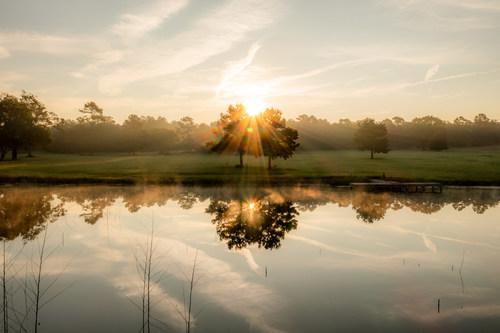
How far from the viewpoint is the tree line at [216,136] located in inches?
2835

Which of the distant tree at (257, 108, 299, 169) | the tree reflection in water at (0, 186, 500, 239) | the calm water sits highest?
the distant tree at (257, 108, 299, 169)

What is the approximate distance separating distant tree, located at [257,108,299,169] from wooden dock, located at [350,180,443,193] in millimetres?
19700

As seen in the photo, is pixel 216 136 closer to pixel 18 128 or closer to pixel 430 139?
pixel 18 128

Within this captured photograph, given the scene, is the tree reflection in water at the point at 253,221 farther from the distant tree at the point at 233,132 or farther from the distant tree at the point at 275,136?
the distant tree at the point at 233,132

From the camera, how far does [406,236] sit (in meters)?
24.8

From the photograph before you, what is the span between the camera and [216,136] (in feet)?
261

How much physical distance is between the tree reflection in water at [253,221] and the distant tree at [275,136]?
30.5m

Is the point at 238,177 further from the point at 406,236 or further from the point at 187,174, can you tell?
the point at 406,236

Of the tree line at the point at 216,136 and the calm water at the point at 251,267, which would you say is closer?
the calm water at the point at 251,267

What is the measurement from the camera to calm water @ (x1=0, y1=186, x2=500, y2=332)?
12812mm

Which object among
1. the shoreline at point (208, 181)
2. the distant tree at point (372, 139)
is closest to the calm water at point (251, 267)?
the shoreline at point (208, 181)

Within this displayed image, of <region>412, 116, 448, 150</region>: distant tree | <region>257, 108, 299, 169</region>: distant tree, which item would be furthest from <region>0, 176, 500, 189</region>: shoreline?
<region>412, 116, 448, 150</region>: distant tree

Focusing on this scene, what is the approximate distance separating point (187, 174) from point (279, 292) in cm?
4733

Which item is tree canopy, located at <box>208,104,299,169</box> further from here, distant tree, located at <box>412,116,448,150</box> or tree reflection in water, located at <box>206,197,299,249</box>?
distant tree, located at <box>412,116,448,150</box>
